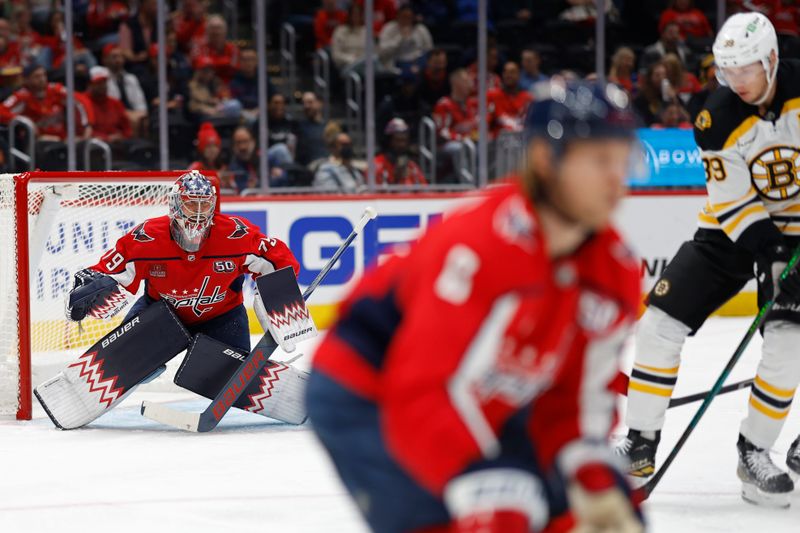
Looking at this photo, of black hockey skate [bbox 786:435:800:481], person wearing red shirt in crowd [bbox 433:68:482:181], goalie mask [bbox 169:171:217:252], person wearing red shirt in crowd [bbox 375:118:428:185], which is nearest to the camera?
black hockey skate [bbox 786:435:800:481]

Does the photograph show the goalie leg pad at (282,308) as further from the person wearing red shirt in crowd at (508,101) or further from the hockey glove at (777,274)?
the person wearing red shirt in crowd at (508,101)

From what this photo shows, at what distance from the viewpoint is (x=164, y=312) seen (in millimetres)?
4309

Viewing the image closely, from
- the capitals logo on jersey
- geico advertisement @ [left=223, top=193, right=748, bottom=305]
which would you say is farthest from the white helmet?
geico advertisement @ [left=223, top=193, right=748, bottom=305]

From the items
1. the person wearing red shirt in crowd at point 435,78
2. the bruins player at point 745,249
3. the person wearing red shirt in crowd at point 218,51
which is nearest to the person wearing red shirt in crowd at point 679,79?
the person wearing red shirt in crowd at point 435,78

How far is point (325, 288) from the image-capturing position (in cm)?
693

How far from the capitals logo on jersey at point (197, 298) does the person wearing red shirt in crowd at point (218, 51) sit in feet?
11.4

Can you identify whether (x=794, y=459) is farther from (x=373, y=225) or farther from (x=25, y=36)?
(x=25, y=36)

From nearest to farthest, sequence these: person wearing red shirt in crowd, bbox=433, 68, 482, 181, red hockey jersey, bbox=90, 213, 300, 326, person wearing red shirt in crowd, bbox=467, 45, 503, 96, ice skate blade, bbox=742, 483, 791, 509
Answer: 1. ice skate blade, bbox=742, 483, 791, 509
2. red hockey jersey, bbox=90, 213, 300, 326
3. person wearing red shirt in crowd, bbox=433, 68, 482, 181
4. person wearing red shirt in crowd, bbox=467, 45, 503, 96

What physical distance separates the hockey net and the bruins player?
6.67ft

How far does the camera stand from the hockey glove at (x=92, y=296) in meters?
4.24

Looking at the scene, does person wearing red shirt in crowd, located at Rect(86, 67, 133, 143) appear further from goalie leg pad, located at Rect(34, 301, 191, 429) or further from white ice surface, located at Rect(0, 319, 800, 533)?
goalie leg pad, located at Rect(34, 301, 191, 429)

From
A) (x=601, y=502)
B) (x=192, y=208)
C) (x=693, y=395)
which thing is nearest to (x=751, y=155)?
(x=693, y=395)

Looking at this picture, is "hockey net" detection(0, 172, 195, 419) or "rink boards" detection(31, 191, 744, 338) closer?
"hockey net" detection(0, 172, 195, 419)

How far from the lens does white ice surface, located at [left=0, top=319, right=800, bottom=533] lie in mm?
3084
